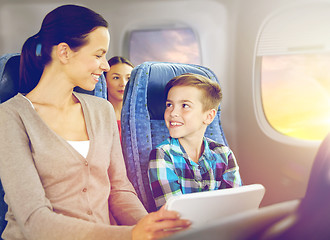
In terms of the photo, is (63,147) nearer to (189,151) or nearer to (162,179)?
(162,179)

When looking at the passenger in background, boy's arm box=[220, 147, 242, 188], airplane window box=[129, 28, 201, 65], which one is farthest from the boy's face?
airplane window box=[129, 28, 201, 65]

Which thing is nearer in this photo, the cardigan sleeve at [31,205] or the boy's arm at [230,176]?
the cardigan sleeve at [31,205]

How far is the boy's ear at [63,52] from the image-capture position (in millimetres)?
1188

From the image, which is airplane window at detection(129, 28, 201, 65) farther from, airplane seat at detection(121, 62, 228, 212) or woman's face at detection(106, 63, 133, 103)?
airplane seat at detection(121, 62, 228, 212)

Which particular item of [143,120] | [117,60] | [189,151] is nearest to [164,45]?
[117,60]

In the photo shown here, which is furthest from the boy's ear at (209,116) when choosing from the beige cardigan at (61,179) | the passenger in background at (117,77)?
the passenger in background at (117,77)

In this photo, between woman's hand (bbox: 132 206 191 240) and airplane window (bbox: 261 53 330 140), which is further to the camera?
airplane window (bbox: 261 53 330 140)

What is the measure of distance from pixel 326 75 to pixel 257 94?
45cm

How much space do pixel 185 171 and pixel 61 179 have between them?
0.54m

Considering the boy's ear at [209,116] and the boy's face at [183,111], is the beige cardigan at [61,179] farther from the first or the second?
the boy's ear at [209,116]

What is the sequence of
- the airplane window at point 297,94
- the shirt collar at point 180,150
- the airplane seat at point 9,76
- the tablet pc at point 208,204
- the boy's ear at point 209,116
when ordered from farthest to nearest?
the airplane window at point 297,94, the boy's ear at point 209,116, the shirt collar at point 180,150, the airplane seat at point 9,76, the tablet pc at point 208,204

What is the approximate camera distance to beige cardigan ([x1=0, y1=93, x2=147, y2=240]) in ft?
3.33

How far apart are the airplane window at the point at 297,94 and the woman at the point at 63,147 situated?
138 cm

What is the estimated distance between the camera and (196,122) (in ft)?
5.09
